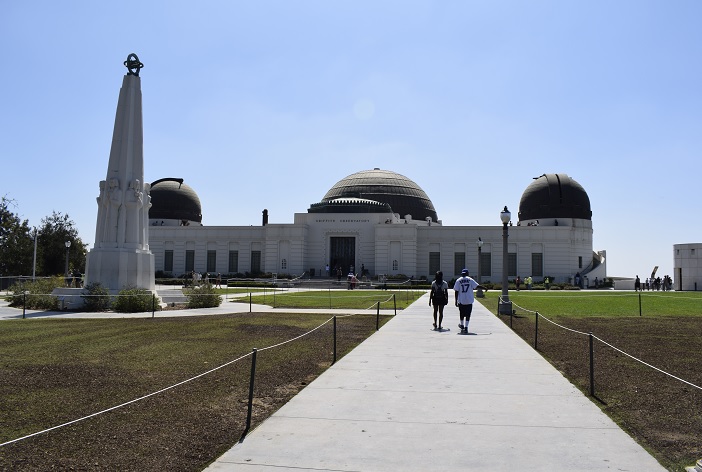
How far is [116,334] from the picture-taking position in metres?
16.3

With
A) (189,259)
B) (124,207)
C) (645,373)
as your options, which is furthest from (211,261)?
(645,373)

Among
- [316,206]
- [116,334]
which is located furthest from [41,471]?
[316,206]

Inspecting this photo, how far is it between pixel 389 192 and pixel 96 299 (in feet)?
191

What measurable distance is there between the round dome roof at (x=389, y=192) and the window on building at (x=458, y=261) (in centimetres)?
1278

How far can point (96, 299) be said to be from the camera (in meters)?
25.8

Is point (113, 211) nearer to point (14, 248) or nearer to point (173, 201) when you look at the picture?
point (14, 248)

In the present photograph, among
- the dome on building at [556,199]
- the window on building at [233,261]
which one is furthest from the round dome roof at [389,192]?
the dome on building at [556,199]

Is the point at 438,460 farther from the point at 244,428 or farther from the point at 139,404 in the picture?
the point at 139,404

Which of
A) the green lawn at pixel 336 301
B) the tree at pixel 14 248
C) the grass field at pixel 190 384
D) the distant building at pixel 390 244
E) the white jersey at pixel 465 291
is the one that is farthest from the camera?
the distant building at pixel 390 244

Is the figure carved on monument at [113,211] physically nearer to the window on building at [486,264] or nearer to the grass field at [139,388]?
the grass field at [139,388]

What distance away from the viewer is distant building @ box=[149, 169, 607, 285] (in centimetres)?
6631

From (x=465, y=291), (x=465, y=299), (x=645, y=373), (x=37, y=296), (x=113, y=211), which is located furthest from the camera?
(x=113, y=211)

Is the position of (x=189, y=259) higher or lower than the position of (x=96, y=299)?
higher

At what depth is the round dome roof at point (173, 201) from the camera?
79.8 metres
